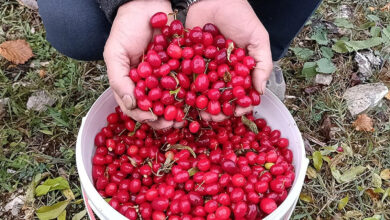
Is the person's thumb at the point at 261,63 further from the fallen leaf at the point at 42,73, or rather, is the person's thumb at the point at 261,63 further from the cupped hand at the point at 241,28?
the fallen leaf at the point at 42,73

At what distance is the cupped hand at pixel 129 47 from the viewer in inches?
71.4

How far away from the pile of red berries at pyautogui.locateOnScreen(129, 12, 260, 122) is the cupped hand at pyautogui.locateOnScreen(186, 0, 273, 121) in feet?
0.15

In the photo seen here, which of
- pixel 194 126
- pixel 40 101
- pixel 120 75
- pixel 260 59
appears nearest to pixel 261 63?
pixel 260 59

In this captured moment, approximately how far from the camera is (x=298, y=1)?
2.15m

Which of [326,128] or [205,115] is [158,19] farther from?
[326,128]

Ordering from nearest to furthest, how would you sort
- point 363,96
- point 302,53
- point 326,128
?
point 326,128
point 363,96
point 302,53

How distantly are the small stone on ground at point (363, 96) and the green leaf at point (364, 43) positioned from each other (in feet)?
1.01

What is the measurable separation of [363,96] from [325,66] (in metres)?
0.32

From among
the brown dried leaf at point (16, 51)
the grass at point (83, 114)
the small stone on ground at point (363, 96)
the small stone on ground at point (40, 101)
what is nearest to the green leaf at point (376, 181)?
the grass at point (83, 114)

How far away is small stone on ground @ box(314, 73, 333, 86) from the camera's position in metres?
2.81

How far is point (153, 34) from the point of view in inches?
81.4

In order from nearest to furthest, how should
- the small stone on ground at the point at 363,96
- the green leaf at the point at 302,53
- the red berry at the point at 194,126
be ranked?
1. the red berry at the point at 194,126
2. the small stone on ground at the point at 363,96
3. the green leaf at the point at 302,53

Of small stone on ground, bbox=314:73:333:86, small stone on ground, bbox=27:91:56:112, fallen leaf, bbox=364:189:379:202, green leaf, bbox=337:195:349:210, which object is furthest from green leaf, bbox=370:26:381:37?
small stone on ground, bbox=27:91:56:112

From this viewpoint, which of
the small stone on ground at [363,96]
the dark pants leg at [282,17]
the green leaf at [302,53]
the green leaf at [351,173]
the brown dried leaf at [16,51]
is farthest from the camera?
the green leaf at [302,53]
